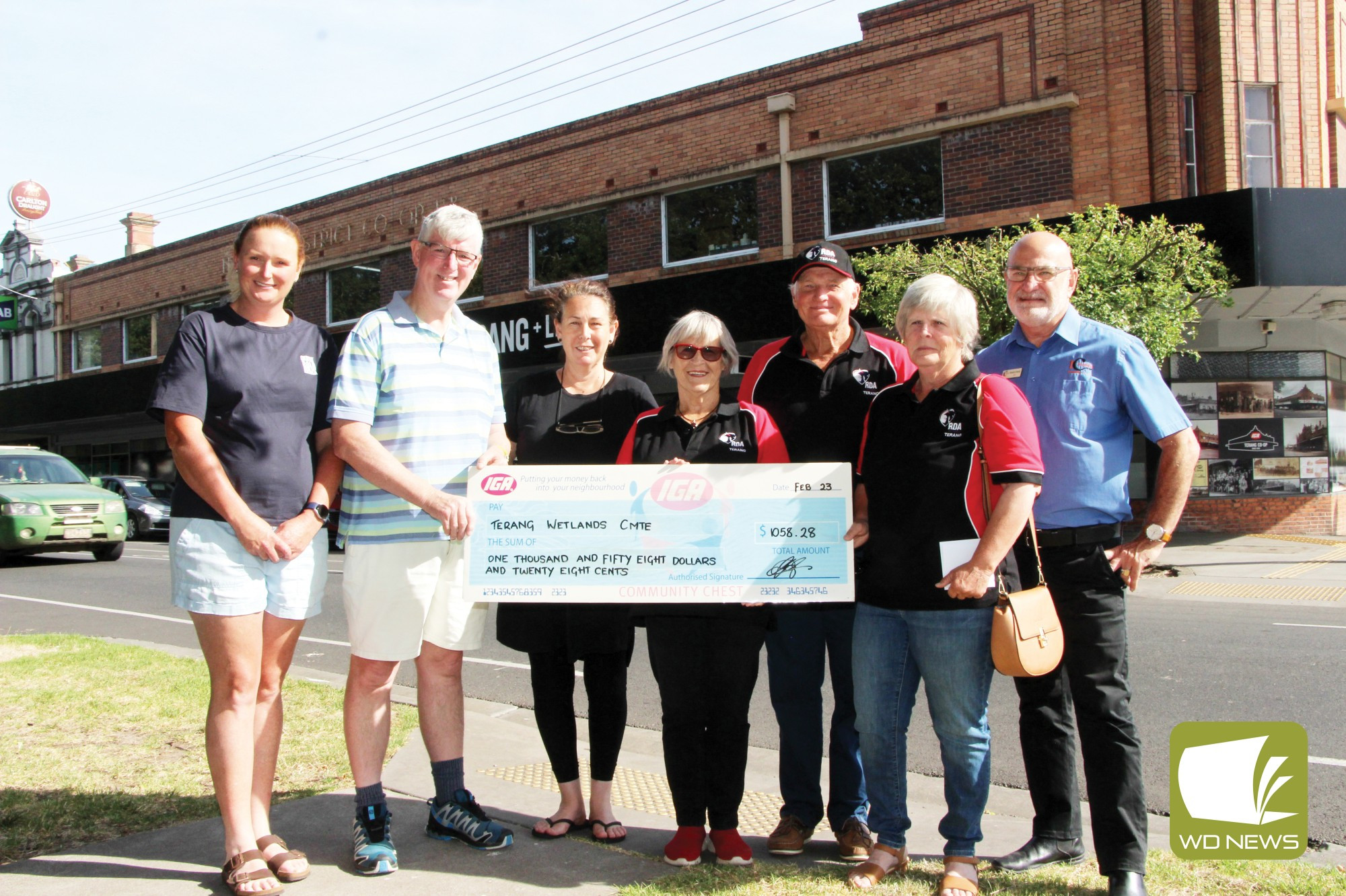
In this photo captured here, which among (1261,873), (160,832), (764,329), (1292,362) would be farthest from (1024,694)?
(1292,362)

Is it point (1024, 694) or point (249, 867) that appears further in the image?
point (1024, 694)

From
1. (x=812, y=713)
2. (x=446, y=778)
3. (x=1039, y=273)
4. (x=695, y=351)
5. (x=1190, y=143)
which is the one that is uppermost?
(x=1190, y=143)

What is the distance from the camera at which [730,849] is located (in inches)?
136

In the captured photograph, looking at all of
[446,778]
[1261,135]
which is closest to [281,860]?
[446,778]

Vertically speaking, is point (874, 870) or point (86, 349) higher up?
point (86, 349)

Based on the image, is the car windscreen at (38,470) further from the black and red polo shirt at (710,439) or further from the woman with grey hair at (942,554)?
the woman with grey hair at (942,554)

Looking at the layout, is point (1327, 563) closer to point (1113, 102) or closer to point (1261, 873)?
point (1113, 102)

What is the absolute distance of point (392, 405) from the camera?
3.53 meters

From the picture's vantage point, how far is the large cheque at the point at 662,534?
3.53 metres

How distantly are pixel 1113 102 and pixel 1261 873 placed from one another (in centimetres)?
1444

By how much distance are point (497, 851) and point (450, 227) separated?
222cm

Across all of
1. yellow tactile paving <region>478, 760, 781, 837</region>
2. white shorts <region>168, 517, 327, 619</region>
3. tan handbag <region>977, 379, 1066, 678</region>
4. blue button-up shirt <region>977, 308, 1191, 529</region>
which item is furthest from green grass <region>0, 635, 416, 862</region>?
blue button-up shirt <region>977, 308, 1191, 529</region>

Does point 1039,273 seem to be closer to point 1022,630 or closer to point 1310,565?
point 1022,630

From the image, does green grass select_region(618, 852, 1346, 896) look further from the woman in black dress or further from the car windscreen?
the car windscreen
